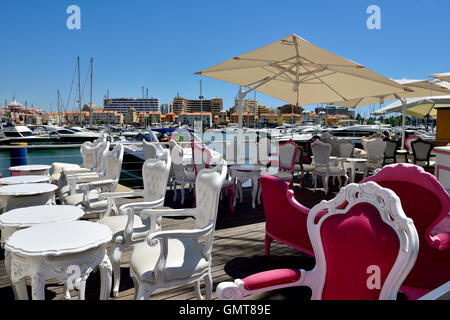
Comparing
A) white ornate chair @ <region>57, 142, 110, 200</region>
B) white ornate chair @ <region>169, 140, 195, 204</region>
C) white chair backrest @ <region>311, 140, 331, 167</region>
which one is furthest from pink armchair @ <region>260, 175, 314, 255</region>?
white chair backrest @ <region>311, 140, 331, 167</region>

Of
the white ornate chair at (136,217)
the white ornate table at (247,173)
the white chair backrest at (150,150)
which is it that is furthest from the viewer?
the white chair backrest at (150,150)

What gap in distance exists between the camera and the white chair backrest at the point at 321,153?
594 cm

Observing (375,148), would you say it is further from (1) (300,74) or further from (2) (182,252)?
(2) (182,252)

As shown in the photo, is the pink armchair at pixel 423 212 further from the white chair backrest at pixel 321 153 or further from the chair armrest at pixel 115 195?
the white chair backrest at pixel 321 153

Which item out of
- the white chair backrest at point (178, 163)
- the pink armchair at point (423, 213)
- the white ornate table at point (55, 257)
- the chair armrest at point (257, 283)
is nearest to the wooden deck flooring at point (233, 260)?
the white ornate table at point (55, 257)

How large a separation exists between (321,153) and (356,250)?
4.97 m

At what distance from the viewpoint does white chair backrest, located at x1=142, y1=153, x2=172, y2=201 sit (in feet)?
9.10

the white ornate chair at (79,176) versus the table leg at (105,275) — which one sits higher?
the white ornate chair at (79,176)

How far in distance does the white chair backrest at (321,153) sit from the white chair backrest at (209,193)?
13.4 ft

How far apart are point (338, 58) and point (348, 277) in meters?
4.02

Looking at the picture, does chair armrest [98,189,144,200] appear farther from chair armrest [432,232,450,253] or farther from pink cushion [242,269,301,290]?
chair armrest [432,232,450,253]

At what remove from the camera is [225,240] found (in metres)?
3.68

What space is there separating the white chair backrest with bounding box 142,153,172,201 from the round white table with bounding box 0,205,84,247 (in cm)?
65

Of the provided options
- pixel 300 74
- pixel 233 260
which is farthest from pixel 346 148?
pixel 233 260
